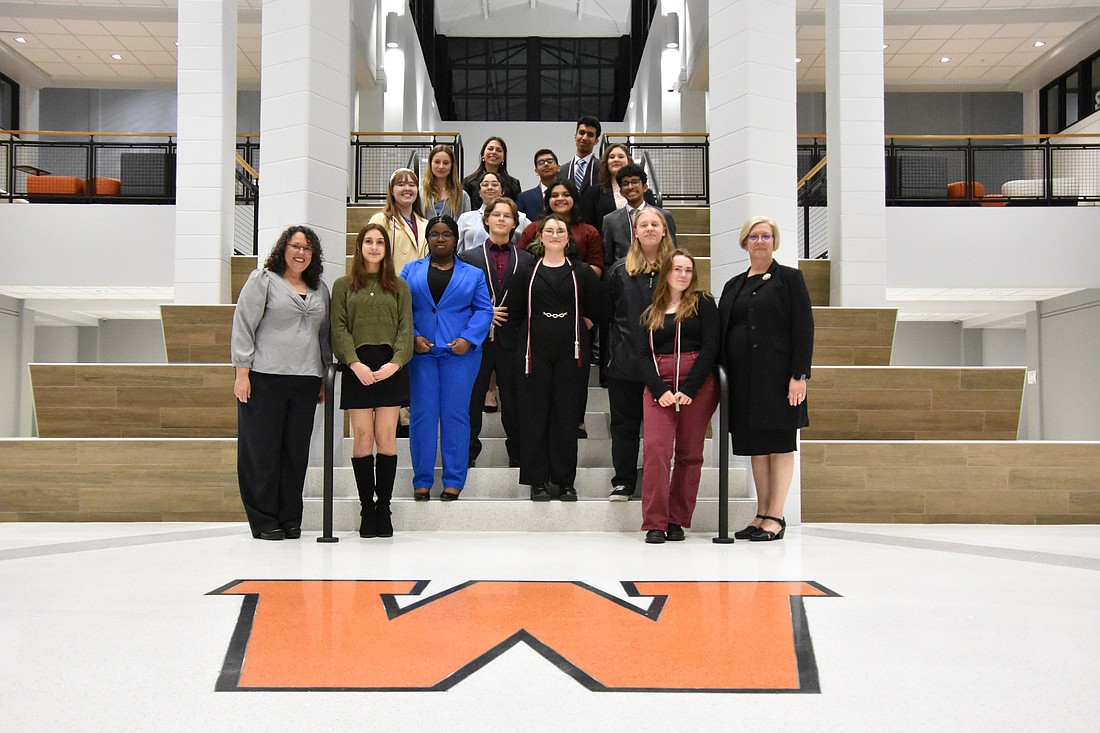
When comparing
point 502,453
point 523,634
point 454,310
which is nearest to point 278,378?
point 454,310

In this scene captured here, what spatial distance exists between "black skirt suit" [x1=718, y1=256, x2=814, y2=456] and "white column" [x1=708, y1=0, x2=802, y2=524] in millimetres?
918

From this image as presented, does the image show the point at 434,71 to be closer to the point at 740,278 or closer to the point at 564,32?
the point at 564,32

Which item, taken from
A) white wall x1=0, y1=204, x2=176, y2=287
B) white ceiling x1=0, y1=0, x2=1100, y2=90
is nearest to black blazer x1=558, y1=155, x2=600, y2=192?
white wall x1=0, y1=204, x2=176, y2=287

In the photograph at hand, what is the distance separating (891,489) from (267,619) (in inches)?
154

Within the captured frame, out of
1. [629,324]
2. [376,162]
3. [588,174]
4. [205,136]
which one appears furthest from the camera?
[376,162]

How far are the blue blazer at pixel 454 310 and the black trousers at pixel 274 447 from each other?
0.63 metres

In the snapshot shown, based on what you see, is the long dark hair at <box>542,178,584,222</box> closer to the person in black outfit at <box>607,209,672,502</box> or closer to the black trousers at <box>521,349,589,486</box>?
the person in black outfit at <box>607,209,672,502</box>

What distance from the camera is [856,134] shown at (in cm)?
870

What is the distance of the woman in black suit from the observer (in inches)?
174

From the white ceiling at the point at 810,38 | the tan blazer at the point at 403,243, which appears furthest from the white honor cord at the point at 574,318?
the white ceiling at the point at 810,38

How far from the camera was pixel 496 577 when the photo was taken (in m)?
3.47

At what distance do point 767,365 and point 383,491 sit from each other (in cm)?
199

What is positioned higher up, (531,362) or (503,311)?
(503,311)

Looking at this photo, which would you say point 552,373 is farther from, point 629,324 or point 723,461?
point 723,461
